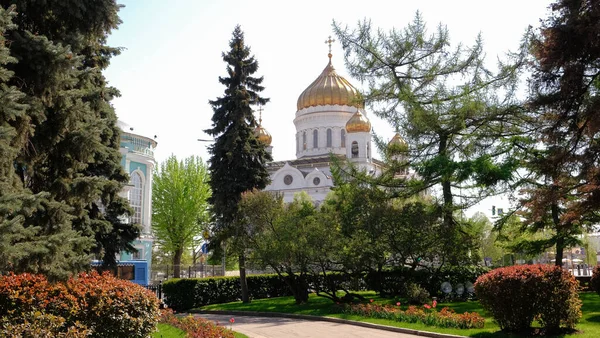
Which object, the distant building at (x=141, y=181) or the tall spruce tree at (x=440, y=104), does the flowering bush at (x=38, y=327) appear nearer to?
the tall spruce tree at (x=440, y=104)

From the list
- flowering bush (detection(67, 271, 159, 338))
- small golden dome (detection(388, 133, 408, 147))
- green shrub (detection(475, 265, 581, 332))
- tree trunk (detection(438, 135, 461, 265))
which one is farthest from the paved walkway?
small golden dome (detection(388, 133, 408, 147))

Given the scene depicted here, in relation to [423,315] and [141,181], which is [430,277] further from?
[141,181]

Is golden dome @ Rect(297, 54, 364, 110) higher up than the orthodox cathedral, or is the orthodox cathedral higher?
golden dome @ Rect(297, 54, 364, 110)

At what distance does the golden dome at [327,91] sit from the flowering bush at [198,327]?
42.9 meters

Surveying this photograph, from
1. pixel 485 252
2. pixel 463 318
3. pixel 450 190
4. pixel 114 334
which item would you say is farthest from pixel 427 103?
pixel 485 252

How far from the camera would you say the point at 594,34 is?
31.2ft

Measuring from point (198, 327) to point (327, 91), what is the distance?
151 ft

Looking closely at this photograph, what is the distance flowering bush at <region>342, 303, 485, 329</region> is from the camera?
1277 centimetres

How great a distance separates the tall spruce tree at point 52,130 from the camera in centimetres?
873

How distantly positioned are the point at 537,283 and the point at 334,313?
312 inches

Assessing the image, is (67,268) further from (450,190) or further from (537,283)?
(450,190)

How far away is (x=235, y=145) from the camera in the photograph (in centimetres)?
2369

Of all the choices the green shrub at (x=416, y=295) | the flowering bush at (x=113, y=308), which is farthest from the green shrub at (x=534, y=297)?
the flowering bush at (x=113, y=308)

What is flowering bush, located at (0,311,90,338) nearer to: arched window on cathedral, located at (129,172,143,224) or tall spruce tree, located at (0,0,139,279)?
tall spruce tree, located at (0,0,139,279)
